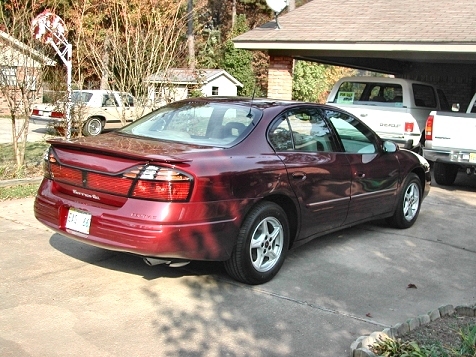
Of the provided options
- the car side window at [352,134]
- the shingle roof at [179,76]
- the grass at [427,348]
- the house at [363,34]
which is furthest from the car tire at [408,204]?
the shingle roof at [179,76]

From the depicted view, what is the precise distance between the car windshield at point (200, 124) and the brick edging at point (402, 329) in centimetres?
201

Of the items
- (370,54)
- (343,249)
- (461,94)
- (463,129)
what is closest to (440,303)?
(343,249)

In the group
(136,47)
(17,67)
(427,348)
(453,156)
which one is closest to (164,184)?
(427,348)

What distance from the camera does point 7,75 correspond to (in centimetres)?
921

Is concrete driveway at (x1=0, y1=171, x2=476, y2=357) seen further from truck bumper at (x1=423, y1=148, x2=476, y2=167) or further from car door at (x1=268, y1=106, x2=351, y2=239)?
truck bumper at (x1=423, y1=148, x2=476, y2=167)

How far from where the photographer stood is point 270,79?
13.3 meters

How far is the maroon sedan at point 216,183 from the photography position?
4457 mm

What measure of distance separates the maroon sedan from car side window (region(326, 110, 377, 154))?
0.02 meters

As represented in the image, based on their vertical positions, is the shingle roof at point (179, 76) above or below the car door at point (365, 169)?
above

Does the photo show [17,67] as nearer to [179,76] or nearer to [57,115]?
[57,115]

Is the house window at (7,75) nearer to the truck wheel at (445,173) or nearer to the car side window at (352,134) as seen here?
the car side window at (352,134)

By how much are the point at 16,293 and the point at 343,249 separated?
129 inches

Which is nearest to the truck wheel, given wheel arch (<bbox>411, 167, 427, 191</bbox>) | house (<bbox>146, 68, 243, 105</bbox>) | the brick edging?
wheel arch (<bbox>411, 167, 427, 191</bbox>)

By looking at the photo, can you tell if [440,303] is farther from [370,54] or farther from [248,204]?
[370,54]
